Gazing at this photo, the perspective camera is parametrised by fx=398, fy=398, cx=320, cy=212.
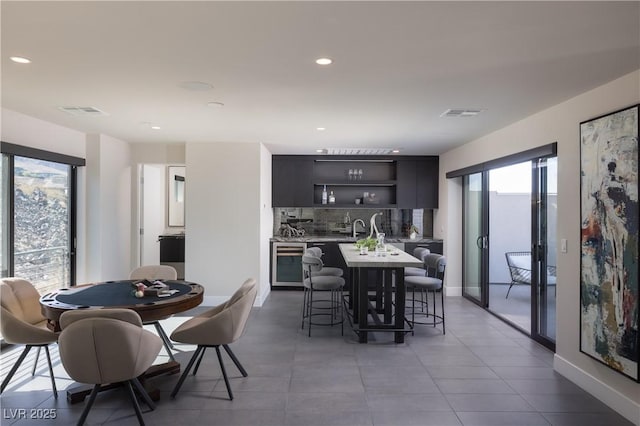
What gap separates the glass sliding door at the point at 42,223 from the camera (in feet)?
14.6

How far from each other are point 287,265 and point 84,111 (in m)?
4.08

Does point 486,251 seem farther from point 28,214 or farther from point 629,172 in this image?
point 28,214

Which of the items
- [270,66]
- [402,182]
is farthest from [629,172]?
[402,182]

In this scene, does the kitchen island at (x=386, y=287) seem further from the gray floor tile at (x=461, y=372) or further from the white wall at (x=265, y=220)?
the white wall at (x=265, y=220)

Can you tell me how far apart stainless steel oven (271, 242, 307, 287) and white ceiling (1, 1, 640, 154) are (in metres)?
3.16

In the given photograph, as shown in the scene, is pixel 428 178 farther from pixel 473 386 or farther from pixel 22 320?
pixel 22 320

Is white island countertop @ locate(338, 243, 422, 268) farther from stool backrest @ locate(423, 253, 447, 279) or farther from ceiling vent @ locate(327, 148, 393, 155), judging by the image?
ceiling vent @ locate(327, 148, 393, 155)

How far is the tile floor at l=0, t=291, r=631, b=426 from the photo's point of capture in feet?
9.28

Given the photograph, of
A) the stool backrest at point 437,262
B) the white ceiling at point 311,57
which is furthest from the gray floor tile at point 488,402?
the white ceiling at point 311,57

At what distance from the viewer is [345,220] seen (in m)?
7.88

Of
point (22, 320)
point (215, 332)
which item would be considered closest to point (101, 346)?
point (215, 332)

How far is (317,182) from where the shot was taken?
7.50 m

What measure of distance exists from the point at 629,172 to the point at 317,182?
5.20 meters

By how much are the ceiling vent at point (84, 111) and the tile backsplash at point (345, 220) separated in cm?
396
